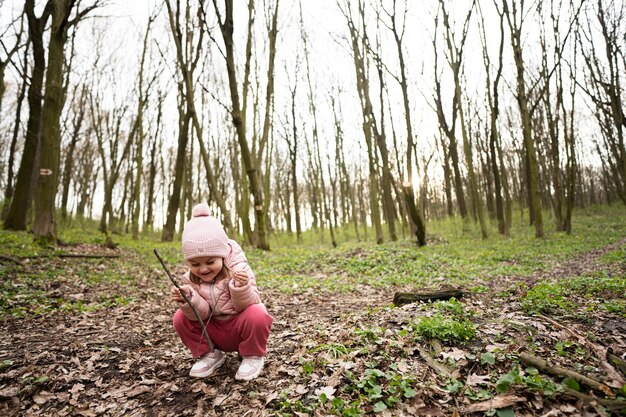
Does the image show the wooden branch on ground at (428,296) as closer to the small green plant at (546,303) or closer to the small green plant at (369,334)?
the small green plant at (546,303)

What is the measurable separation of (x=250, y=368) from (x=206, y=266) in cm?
A: 100

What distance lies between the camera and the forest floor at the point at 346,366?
2467mm

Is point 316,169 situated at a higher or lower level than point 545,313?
higher

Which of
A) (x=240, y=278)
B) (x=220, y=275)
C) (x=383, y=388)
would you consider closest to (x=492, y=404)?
(x=383, y=388)

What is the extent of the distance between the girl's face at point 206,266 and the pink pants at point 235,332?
0.41 metres

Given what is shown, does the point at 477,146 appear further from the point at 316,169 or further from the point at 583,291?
the point at 583,291

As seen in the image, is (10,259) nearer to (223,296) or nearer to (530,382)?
(223,296)

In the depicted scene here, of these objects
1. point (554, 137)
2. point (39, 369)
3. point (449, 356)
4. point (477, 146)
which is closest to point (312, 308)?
point (449, 356)

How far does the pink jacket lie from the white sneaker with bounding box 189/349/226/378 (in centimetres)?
43

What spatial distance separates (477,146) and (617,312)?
23070 millimetres

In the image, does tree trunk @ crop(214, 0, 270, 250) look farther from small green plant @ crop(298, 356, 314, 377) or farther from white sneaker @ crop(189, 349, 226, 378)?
small green plant @ crop(298, 356, 314, 377)

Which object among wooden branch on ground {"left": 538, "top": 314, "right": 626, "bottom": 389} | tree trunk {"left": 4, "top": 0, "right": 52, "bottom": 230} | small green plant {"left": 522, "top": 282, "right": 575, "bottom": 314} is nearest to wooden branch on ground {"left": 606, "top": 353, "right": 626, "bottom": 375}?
wooden branch on ground {"left": 538, "top": 314, "right": 626, "bottom": 389}

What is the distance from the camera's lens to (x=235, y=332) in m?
3.04

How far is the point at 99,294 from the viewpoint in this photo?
6.17m
